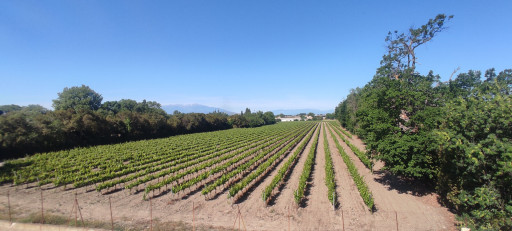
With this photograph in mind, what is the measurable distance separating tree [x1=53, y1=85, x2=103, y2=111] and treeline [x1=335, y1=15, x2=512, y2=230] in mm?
83010

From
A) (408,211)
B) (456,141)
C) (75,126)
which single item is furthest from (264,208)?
(75,126)

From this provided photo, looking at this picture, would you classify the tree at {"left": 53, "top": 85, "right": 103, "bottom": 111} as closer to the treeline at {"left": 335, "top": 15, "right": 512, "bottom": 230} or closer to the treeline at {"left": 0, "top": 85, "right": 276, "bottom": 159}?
the treeline at {"left": 0, "top": 85, "right": 276, "bottom": 159}

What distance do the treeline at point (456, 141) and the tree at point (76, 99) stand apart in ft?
272

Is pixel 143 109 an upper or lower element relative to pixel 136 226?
upper

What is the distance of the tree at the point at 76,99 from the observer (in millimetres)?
69688

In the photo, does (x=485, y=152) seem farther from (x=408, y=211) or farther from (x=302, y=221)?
(x=302, y=221)

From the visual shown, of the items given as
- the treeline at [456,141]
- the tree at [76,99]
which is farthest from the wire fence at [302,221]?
the tree at [76,99]

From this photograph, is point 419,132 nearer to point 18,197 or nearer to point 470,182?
point 470,182

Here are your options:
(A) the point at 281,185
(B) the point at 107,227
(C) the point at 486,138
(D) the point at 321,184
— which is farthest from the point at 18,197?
(C) the point at 486,138

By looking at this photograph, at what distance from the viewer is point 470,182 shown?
34.5ft

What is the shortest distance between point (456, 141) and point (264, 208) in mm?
10847

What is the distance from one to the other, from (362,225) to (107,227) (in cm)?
1370

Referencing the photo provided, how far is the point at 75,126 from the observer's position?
3972cm

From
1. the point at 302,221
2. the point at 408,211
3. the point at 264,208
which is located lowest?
the point at 408,211
